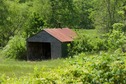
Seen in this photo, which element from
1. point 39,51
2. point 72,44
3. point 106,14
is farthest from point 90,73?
point 106,14

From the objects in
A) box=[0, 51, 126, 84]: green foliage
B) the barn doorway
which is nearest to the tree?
the barn doorway

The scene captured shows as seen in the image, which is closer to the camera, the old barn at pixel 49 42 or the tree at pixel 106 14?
the old barn at pixel 49 42

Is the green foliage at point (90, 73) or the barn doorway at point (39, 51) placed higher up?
the green foliage at point (90, 73)

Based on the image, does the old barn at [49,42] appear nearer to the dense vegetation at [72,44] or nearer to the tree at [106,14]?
the dense vegetation at [72,44]

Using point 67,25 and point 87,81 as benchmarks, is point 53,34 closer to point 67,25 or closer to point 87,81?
point 67,25

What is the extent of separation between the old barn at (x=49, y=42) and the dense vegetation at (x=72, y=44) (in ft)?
2.97

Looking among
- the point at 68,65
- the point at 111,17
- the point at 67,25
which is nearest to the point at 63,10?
the point at 67,25

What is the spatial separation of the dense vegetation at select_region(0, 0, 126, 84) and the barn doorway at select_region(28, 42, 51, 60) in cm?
103

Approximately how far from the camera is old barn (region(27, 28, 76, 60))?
1471 inches

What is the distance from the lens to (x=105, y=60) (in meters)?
5.83

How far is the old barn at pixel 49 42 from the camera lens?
123 feet

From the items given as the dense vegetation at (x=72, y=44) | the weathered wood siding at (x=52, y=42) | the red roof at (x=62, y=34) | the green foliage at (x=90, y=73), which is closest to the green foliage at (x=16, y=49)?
the dense vegetation at (x=72, y=44)

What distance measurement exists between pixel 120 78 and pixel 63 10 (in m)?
59.9

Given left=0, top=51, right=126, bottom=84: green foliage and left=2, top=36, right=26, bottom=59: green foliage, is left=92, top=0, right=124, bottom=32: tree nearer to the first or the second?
left=2, top=36, right=26, bottom=59: green foliage
